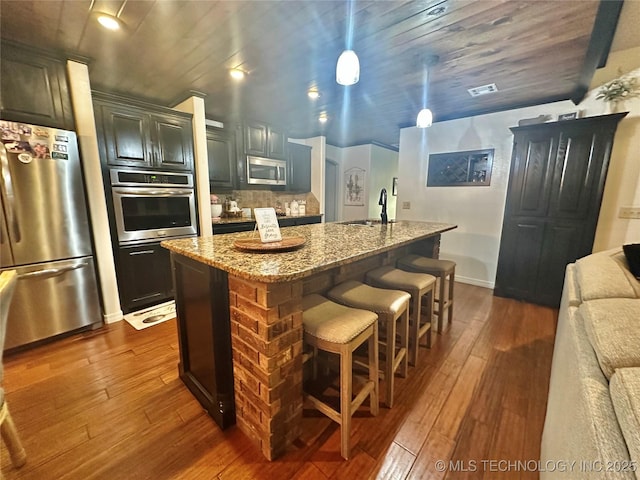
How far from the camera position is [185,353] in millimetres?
1675

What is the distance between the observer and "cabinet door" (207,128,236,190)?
11.5ft

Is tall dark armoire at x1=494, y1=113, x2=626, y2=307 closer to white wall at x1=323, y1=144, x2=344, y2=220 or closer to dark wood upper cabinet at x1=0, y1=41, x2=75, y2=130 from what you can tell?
white wall at x1=323, y1=144, x2=344, y2=220

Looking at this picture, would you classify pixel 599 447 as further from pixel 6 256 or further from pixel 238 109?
pixel 238 109

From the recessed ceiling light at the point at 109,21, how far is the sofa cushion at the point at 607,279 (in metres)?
3.16

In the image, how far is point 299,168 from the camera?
466cm

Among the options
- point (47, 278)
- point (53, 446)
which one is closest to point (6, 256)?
point (47, 278)

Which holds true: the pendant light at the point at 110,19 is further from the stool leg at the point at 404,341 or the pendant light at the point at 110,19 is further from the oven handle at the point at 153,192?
the stool leg at the point at 404,341

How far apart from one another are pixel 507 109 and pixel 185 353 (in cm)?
429

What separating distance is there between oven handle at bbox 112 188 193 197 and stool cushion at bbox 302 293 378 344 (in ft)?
7.33

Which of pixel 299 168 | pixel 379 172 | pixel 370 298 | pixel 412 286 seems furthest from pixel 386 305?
pixel 379 172

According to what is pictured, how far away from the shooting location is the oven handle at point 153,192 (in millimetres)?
2530

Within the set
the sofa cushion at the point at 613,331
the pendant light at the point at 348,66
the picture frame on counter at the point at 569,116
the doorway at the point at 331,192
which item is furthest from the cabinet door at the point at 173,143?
the picture frame on counter at the point at 569,116

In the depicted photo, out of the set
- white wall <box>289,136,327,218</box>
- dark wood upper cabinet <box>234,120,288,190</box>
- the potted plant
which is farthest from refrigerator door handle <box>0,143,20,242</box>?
the potted plant

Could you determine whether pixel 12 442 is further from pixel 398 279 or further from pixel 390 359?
pixel 398 279
